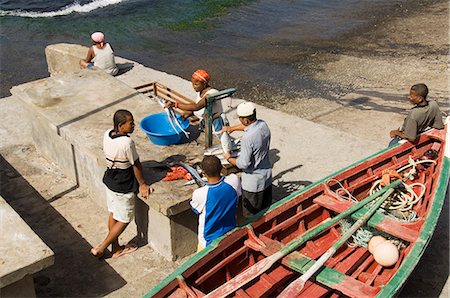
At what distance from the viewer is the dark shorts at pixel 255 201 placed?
22.2ft

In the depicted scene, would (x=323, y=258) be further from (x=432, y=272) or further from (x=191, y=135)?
(x=191, y=135)

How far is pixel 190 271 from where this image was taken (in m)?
5.69

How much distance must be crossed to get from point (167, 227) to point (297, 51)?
14083 millimetres

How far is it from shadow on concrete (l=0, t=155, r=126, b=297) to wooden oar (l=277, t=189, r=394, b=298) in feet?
8.17

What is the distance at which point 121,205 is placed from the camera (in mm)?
6859

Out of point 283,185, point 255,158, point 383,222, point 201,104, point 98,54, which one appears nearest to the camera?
point 255,158

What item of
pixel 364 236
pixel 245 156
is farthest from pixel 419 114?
pixel 245 156

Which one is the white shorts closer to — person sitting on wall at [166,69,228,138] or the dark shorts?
the dark shorts

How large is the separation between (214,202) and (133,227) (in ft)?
8.33

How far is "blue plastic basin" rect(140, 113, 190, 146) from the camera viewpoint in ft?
25.4

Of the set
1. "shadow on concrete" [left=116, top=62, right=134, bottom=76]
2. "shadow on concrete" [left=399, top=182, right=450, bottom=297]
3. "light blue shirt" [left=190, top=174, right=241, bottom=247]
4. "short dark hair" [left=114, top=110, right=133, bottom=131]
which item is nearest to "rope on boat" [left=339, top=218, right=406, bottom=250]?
"shadow on concrete" [left=399, top=182, right=450, bottom=297]

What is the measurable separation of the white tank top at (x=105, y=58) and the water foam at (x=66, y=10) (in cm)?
1491

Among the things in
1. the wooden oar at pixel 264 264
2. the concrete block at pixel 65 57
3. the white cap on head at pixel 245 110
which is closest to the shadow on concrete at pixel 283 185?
the wooden oar at pixel 264 264

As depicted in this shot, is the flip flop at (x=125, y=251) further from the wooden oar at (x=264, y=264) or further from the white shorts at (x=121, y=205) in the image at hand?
the wooden oar at (x=264, y=264)
